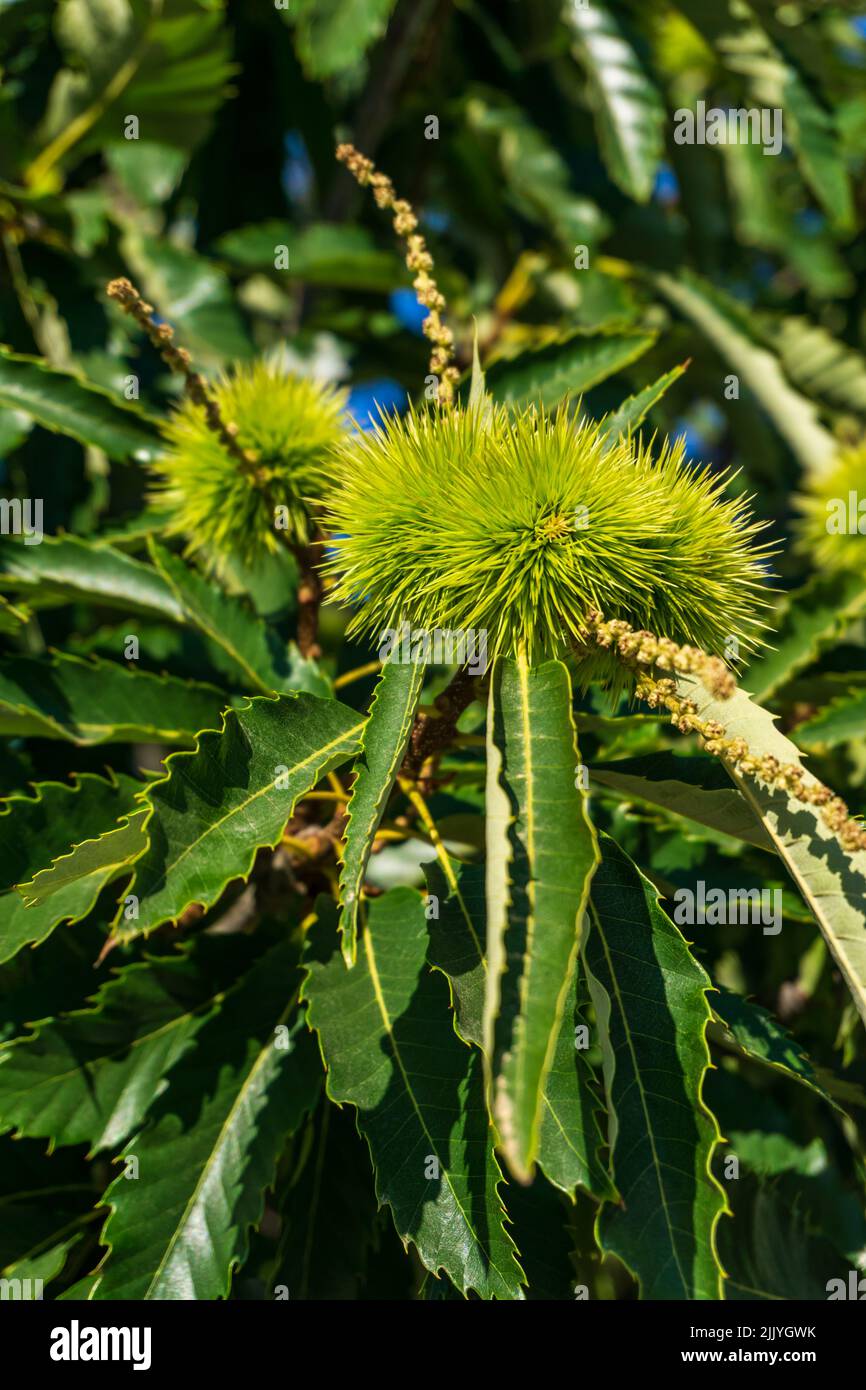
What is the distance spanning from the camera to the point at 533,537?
43.9 inches

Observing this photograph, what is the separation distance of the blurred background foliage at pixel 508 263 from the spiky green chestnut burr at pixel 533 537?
24cm

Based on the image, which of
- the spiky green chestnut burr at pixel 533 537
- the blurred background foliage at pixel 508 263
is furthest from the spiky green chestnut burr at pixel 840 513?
the spiky green chestnut burr at pixel 533 537

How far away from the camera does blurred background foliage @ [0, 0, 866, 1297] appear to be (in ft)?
5.96

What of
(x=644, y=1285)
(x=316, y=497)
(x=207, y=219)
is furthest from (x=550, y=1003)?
(x=207, y=219)

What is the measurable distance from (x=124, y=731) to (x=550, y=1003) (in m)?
0.86

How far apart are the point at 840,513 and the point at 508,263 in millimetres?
1281

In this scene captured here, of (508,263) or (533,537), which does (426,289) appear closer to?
(533,537)

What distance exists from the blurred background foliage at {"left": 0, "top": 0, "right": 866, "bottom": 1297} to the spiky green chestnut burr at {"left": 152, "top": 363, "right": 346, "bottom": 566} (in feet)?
0.64

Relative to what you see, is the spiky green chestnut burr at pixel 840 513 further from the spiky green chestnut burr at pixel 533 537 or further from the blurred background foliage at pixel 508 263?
the spiky green chestnut burr at pixel 533 537

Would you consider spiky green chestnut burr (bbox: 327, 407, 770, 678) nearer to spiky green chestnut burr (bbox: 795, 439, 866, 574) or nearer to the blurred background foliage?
the blurred background foliage

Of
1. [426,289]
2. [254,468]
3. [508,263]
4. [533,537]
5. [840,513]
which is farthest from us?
[508,263]

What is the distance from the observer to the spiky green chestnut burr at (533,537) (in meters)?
1.10

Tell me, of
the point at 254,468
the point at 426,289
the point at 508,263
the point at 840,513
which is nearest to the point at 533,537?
the point at 426,289

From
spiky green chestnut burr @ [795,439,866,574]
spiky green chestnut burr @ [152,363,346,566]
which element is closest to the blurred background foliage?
spiky green chestnut burr @ [795,439,866,574]
